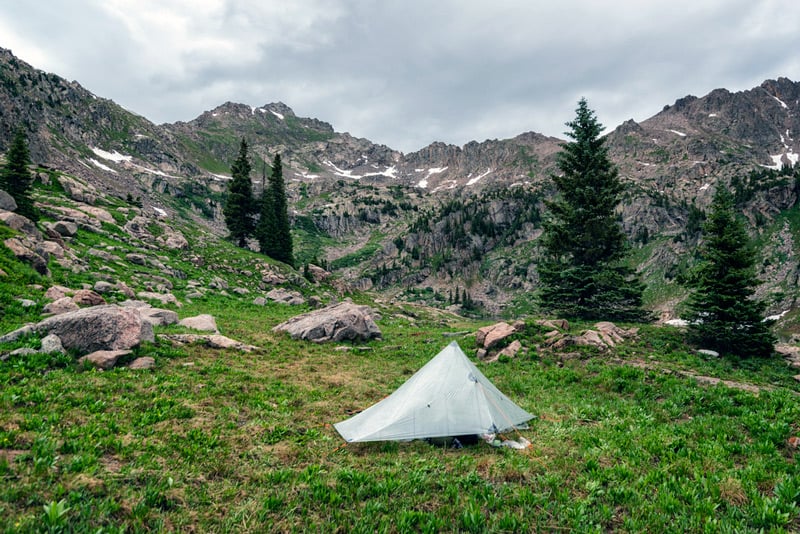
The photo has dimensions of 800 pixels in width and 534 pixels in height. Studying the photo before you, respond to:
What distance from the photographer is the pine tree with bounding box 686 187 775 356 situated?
18391mm

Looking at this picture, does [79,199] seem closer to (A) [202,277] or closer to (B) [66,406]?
(A) [202,277]

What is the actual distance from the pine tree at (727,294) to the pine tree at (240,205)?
5601cm

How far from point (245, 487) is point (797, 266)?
361 feet

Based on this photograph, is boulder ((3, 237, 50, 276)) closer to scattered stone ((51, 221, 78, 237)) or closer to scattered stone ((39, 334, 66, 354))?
scattered stone ((39, 334, 66, 354))

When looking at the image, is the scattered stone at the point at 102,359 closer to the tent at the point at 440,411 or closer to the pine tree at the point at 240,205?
the tent at the point at 440,411

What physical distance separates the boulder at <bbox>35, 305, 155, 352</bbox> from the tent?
965cm

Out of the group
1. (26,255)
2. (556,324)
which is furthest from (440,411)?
(26,255)

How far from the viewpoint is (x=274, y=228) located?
2143 inches

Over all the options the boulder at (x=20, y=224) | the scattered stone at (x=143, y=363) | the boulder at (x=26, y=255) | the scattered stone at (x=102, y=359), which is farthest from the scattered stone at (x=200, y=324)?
the boulder at (x=20, y=224)

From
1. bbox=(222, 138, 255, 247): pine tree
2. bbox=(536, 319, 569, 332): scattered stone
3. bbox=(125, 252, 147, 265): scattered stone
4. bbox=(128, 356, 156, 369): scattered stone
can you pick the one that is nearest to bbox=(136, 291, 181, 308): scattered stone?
bbox=(125, 252, 147, 265): scattered stone

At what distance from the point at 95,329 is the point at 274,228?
43792mm

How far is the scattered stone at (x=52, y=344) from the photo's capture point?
11078 millimetres

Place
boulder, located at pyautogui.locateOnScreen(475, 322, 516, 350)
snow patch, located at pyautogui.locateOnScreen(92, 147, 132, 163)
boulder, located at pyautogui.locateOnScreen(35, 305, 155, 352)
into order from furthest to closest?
snow patch, located at pyautogui.locateOnScreen(92, 147, 132, 163)
boulder, located at pyautogui.locateOnScreen(475, 322, 516, 350)
boulder, located at pyautogui.locateOnScreen(35, 305, 155, 352)

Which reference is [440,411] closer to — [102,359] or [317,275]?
[102,359]
